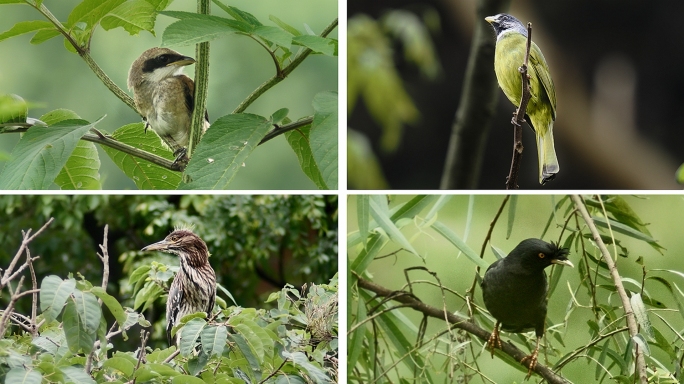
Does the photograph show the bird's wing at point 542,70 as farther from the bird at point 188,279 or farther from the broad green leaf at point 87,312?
the broad green leaf at point 87,312

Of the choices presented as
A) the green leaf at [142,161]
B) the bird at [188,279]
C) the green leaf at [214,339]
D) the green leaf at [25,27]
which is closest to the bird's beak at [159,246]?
the bird at [188,279]

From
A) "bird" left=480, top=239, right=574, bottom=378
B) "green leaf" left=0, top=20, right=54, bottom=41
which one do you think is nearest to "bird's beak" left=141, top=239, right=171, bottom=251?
"green leaf" left=0, top=20, right=54, bottom=41

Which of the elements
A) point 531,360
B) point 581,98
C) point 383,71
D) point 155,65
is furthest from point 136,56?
point 531,360

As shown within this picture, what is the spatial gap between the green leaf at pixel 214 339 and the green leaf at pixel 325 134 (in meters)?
0.36

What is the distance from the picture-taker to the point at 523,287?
4.39 ft

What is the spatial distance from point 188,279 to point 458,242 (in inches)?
19.9

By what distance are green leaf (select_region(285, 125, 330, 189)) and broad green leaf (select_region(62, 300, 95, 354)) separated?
1.60 feet

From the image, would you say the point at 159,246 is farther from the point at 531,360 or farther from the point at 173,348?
the point at 531,360

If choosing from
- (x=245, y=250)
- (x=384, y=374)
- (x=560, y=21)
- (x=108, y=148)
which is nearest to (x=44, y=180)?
(x=108, y=148)

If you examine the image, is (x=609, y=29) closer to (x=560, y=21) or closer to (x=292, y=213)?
(x=560, y=21)

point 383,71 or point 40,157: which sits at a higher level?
point 383,71

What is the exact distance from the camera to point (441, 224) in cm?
138

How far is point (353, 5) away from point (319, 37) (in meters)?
0.10

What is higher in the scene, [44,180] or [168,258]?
[44,180]
